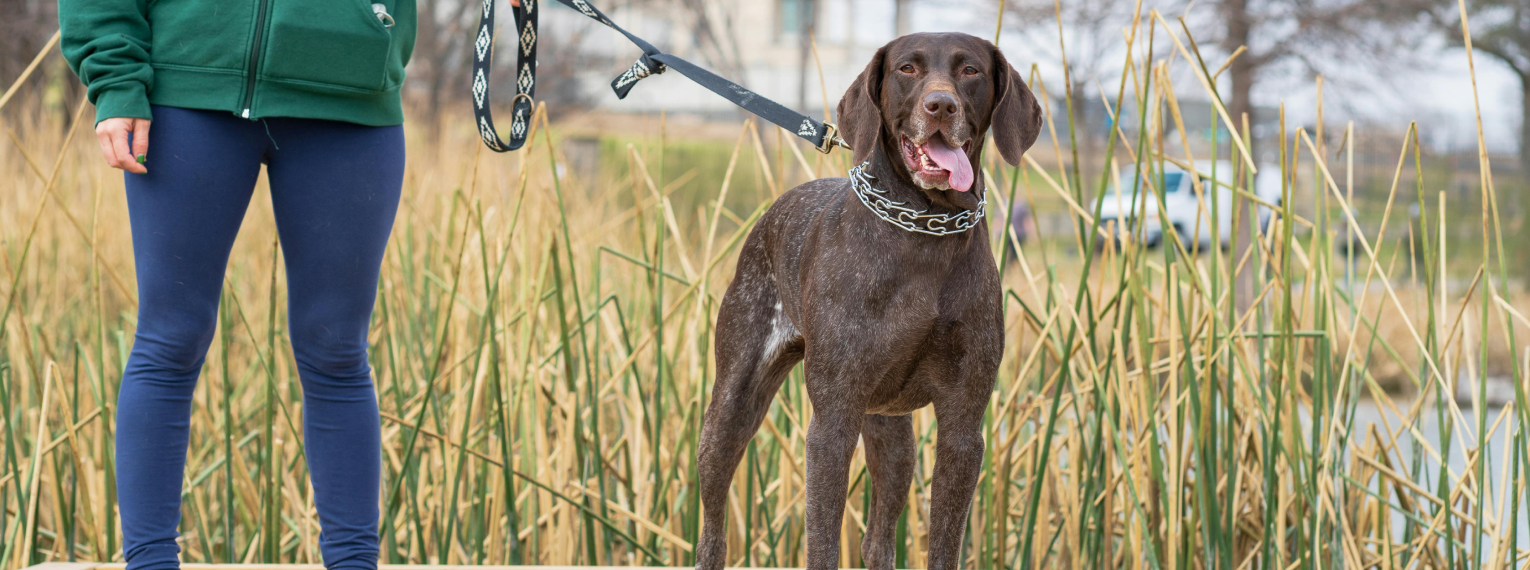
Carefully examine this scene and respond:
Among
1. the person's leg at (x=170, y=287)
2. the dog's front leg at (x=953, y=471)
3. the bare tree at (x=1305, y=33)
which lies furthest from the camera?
the bare tree at (x=1305, y=33)

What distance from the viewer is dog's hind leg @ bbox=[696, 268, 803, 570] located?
1685 mm

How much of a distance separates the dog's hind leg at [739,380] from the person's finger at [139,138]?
2.93ft

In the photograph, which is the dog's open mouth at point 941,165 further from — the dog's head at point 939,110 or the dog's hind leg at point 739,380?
the dog's hind leg at point 739,380

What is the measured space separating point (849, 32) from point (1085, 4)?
270cm

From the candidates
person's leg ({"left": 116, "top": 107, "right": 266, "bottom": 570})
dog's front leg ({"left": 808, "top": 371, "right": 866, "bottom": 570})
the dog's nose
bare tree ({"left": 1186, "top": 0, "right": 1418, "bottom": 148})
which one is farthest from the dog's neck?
bare tree ({"left": 1186, "top": 0, "right": 1418, "bottom": 148})

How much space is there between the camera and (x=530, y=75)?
6.73ft

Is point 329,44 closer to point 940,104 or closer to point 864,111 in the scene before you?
point 864,111

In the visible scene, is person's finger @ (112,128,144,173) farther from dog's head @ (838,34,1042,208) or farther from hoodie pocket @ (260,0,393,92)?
dog's head @ (838,34,1042,208)

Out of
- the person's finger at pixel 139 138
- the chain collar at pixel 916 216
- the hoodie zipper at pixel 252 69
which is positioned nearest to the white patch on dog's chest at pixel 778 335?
the chain collar at pixel 916 216

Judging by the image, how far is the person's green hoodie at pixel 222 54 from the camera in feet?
5.59

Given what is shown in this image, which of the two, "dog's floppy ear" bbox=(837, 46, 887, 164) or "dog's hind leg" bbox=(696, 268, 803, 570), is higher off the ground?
"dog's floppy ear" bbox=(837, 46, 887, 164)

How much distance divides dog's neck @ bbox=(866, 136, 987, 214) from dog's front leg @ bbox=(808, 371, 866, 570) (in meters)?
0.24

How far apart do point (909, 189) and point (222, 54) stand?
3.53ft

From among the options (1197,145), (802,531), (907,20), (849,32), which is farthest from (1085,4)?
(802,531)
